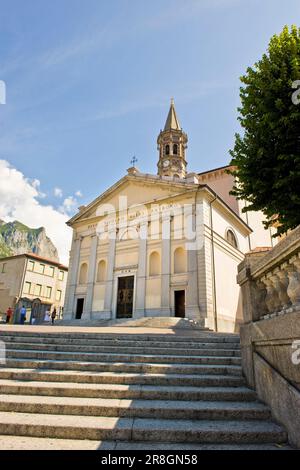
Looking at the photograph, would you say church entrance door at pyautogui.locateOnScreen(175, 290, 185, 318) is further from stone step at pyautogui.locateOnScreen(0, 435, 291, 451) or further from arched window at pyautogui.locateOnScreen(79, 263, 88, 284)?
stone step at pyautogui.locateOnScreen(0, 435, 291, 451)

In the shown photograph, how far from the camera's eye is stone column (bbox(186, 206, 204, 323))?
16761 mm

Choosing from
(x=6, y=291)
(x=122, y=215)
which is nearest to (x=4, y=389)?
(x=122, y=215)

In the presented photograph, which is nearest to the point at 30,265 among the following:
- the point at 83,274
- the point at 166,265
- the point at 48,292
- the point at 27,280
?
the point at 27,280

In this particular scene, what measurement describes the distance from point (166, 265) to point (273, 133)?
12.7m

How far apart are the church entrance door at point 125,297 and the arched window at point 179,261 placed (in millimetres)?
3687

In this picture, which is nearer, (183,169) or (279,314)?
(279,314)

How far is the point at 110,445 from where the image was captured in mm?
2895

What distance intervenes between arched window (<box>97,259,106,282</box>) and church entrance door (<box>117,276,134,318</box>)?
6.34ft

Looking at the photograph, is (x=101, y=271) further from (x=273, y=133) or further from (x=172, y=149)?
(x=172, y=149)

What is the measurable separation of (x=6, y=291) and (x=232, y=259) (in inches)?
1245

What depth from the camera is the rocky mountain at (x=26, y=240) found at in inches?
5123

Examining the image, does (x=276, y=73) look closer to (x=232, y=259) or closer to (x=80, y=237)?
(x=232, y=259)

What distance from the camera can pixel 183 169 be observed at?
3456 centimetres
